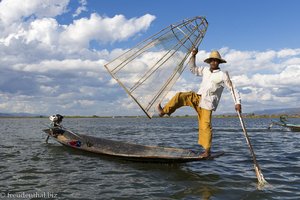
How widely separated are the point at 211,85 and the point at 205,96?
1.23ft

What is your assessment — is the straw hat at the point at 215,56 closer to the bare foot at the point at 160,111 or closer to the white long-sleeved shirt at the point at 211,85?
the white long-sleeved shirt at the point at 211,85

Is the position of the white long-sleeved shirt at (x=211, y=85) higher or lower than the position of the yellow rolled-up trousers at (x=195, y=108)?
higher

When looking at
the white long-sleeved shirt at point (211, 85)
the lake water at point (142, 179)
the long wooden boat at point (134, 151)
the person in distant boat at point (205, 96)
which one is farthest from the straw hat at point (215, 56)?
the lake water at point (142, 179)

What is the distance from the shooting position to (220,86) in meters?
8.70

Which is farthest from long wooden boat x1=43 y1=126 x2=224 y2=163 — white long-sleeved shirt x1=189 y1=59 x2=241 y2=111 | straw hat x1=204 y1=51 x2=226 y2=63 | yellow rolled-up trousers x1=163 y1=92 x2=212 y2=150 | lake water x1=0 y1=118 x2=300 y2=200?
straw hat x1=204 y1=51 x2=226 y2=63

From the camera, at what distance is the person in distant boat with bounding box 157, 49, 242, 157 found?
28.1 ft

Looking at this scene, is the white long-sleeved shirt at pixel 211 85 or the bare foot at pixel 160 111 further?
the bare foot at pixel 160 111

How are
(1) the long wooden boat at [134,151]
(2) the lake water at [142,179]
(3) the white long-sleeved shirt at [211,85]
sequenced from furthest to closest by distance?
(1) the long wooden boat at [134,151]
(3) the white long-sleeved shirt at [211,85]
(2) the lake water at [142,179]

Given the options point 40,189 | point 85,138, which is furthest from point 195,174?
point 85,138

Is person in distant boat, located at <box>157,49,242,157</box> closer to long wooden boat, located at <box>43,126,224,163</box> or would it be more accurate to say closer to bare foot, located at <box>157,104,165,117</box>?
bare foot, located at <box>157,104,165,117</box>

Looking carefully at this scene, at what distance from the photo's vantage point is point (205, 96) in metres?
8.79

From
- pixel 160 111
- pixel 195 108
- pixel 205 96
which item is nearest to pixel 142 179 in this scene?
pixel 160 111

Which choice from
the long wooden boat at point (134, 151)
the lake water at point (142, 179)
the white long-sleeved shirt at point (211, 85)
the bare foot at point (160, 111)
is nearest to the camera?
the lake water at point (142, 179)

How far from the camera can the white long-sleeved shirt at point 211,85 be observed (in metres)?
8.50
